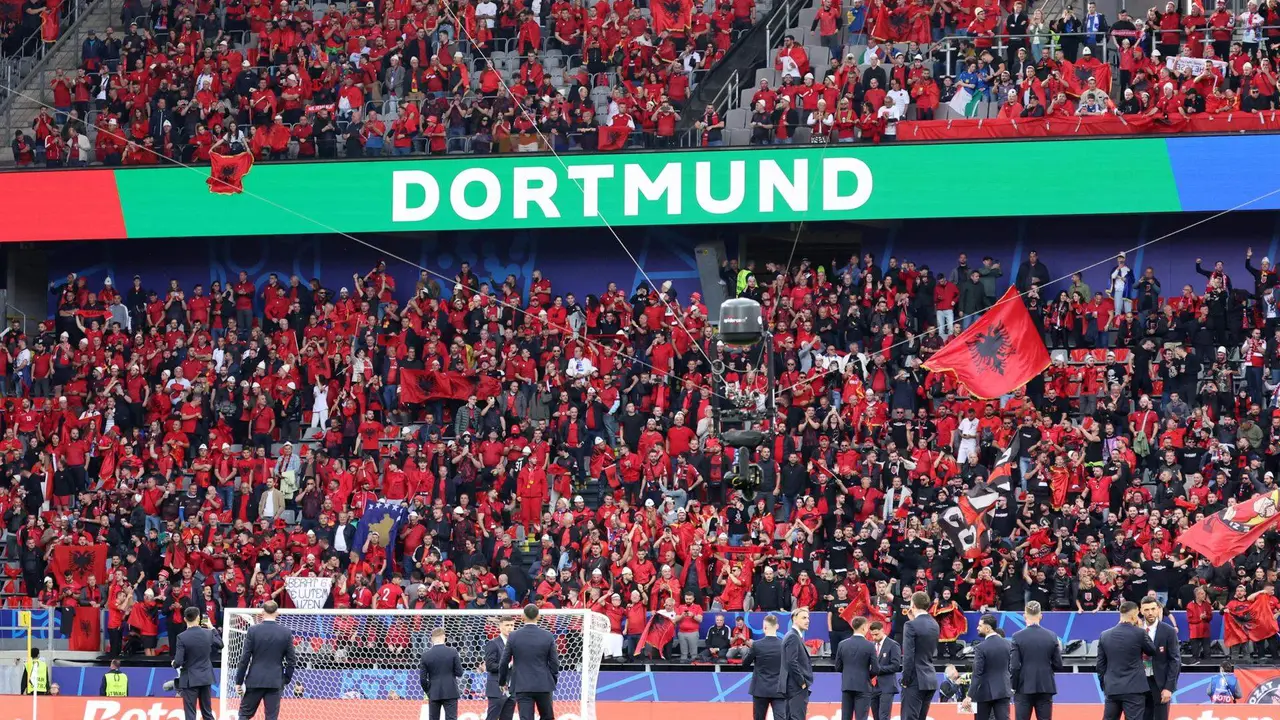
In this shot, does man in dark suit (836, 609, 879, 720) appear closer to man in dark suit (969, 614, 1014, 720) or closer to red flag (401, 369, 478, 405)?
man in dark suit (969, 614, 1014, 720)

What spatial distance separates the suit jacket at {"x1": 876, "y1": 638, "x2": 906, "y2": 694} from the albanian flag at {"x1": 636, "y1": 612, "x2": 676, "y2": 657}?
7107mm

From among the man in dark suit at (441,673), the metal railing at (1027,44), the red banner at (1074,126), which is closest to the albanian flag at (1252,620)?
the red banner at (1074,126)

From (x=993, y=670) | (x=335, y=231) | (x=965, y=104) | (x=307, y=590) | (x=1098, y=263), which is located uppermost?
(x=965, y=104)

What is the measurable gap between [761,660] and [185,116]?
1792cm

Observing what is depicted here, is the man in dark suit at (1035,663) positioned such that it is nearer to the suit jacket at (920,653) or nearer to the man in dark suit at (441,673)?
the suit jacket at (920,653)

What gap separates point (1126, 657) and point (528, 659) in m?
4.85

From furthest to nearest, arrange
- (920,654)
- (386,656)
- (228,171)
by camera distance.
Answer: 1. (228,171)
2. (386,656)
3. (920,654)

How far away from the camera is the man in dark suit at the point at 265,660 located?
671 inches

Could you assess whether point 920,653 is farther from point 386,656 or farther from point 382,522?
point 382,522

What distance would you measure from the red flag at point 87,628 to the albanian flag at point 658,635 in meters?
7.52

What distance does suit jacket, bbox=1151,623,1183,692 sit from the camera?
15.7m

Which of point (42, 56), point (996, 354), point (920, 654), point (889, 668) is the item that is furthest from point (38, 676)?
point (42, 56)

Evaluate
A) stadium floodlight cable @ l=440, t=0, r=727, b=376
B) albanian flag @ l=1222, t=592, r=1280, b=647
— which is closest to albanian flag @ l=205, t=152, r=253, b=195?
stadium floodlight cable @ l=440, t=0, r=727, b=376

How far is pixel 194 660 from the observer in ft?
57.2
